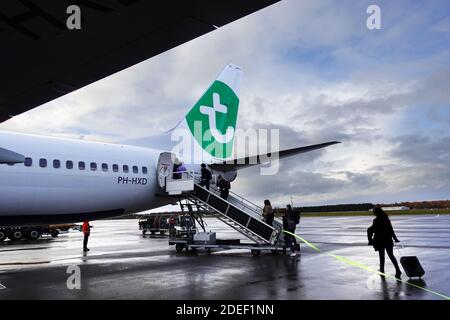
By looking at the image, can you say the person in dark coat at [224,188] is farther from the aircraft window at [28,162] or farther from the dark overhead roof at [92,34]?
the dark overhead roof at [92,34]

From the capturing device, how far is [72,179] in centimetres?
1498

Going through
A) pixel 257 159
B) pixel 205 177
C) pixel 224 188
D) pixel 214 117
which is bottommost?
pixel 224 188

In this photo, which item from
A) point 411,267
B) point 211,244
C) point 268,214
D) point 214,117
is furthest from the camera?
point 214,117

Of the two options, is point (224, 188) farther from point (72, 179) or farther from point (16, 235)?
point (16, 235)

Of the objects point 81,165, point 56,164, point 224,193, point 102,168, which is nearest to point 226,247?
point 224,193

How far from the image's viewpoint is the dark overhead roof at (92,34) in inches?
176

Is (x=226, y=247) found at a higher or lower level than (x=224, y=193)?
lower

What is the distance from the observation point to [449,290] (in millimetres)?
8453

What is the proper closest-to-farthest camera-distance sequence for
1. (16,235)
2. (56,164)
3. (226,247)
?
1. (56,164)
2. (226,247)
3. (16,235)

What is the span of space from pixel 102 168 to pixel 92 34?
38.9 ft

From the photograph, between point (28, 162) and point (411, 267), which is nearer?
point (411, 267)

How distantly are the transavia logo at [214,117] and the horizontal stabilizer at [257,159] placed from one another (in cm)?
275

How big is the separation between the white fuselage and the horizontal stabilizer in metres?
3.27

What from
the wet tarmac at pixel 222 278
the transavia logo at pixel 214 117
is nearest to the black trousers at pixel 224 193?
the wet tarmac at pixel 222 278
